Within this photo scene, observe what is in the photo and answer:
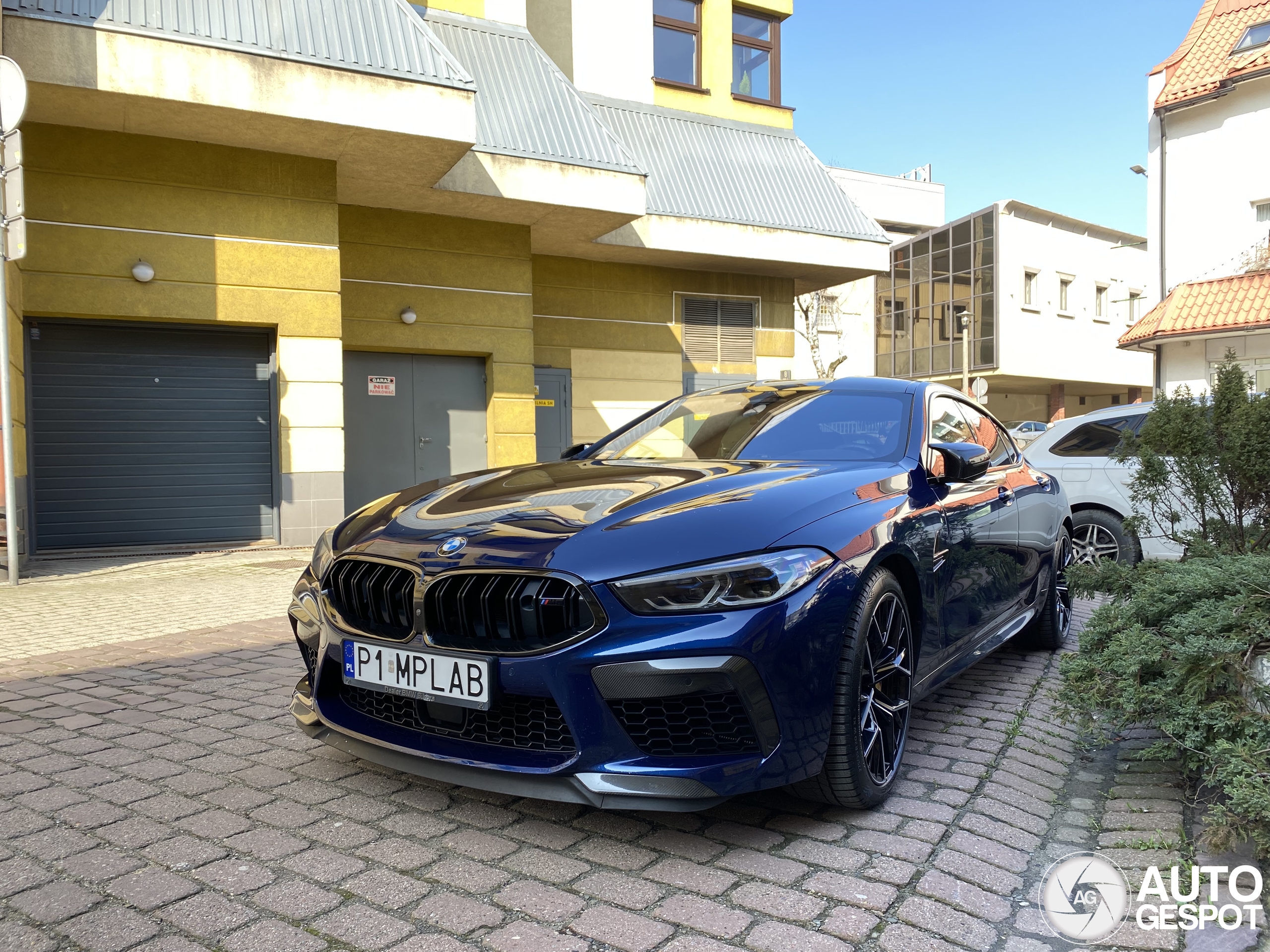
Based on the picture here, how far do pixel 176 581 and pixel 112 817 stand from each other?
6036mm

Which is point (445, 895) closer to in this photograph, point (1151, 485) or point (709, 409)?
point (709, 409)

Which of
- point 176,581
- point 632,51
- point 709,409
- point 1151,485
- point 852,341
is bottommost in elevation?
point 176,581

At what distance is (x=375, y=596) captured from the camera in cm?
274

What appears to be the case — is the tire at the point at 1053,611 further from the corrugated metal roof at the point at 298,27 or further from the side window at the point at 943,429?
the corrugated metal roof at the point at 298,27

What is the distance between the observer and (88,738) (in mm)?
3547

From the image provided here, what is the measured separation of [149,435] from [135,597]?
3.92 meters

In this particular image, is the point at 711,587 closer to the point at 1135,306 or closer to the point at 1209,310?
the point at 1209,310

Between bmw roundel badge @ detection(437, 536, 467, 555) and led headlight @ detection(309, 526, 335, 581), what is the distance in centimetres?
53

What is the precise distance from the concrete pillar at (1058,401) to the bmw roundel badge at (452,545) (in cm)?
4279

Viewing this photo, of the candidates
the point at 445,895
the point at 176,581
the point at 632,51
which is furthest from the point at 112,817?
the point at 632,51

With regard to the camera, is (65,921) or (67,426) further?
(67,426)

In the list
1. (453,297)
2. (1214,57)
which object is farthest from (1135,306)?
(453,297)

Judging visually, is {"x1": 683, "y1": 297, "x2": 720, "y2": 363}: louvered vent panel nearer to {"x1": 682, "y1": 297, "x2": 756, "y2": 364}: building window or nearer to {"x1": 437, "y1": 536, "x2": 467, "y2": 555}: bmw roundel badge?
{"x1": 682, "y1": 297, "x2": 756, "y2": 364}: building window

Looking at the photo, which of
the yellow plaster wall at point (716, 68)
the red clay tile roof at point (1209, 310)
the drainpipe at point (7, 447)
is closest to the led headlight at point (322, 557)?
the drainpipe at point (7, 447)
